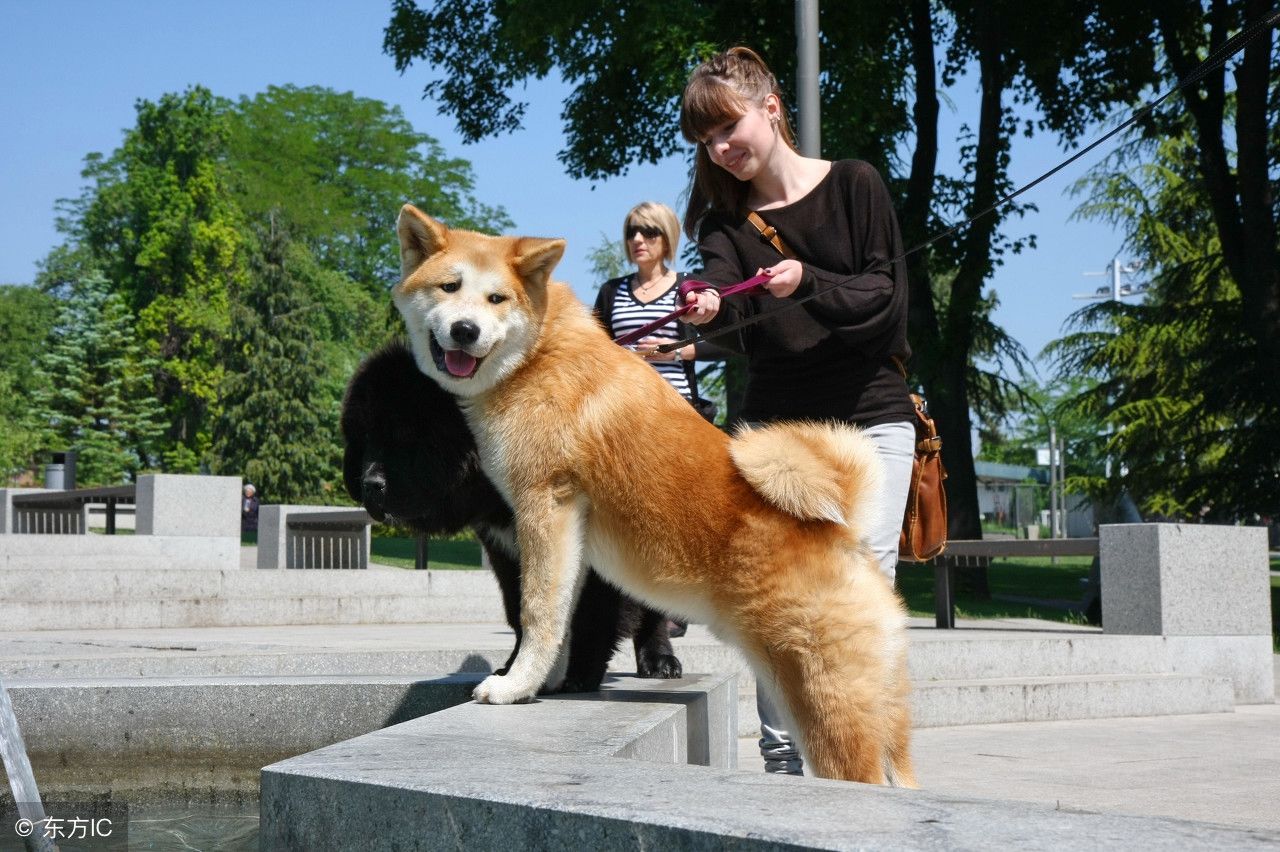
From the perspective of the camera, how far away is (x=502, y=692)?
3.71m

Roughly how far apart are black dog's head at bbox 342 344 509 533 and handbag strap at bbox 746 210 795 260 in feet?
3.70

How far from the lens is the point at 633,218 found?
21.7 feet

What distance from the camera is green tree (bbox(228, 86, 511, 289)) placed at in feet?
152

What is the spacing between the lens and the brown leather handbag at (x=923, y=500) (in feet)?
13.4

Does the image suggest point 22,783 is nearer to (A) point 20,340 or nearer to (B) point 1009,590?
(B) point 1009,590

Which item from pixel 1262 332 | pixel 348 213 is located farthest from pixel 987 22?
pixel 348 213

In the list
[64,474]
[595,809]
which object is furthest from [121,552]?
[64,474]

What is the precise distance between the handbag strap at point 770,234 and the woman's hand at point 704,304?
0.28 meters

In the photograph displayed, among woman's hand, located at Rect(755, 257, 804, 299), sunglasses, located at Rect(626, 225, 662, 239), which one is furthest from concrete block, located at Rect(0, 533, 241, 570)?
woman's hand, located at Rect(755, 257, 804, 299)

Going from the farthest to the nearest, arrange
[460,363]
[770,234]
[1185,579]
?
[1185,579] < [770,234] < [460,363]

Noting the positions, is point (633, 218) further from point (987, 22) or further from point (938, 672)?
point (987, 22)

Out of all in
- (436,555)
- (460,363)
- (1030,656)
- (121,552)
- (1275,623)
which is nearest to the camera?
(460,363)

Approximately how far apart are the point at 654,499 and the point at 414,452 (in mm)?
984

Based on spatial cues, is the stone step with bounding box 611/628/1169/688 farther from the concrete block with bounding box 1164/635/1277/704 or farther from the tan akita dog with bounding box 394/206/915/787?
the tan akita dog with bounding box 394/206/915/787
